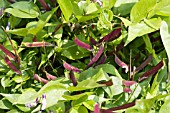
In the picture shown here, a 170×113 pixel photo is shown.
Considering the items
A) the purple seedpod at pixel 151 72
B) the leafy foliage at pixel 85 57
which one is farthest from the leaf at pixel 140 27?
the purple seedpod at pixel 151 72

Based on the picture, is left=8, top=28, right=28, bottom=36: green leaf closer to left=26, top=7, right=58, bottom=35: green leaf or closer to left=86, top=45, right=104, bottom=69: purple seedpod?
left=26, top=7, right=58, bottom=35: green leaf

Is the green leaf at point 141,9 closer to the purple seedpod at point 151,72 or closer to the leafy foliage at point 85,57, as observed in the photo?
the leafy foliage at point 85,57

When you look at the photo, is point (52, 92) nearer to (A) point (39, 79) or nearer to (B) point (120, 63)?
(A) point (39, 79)

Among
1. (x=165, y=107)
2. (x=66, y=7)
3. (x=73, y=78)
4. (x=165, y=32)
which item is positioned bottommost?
(x=165, y=107)

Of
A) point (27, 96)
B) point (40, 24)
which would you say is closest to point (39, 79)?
point (27, 96)

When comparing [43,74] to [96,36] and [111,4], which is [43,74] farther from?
[111,4]

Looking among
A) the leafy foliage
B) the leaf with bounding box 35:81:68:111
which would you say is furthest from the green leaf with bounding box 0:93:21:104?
the leaf with bounding box 35:81:68:111
